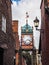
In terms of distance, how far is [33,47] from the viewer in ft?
173

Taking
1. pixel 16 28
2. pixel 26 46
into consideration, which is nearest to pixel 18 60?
pixel 26 46

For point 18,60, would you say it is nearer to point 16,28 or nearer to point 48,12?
point 16,28

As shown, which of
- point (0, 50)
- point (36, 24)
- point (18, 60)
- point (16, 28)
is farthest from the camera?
point (18, 60)

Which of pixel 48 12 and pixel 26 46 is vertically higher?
pixel 48 12

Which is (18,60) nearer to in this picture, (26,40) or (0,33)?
(26,40)

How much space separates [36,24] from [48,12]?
55.0 inches

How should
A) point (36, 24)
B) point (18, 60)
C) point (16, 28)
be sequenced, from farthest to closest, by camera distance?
1. point (18, 60)
2. point (16, 28)
3. point (36, 24)

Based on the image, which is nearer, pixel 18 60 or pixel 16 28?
pixel 16 28

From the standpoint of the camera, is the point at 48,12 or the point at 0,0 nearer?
the point at 48,12

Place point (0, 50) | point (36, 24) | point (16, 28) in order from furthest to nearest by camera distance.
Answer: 1. point (16, 28)
2. point (0, 50)
3. point (36, 24)

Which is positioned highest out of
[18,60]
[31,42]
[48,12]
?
[48,12]

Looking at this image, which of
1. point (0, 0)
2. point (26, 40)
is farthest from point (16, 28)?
point (0, 0)

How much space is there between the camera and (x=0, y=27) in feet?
71.0

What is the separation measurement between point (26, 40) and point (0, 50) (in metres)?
28.3
